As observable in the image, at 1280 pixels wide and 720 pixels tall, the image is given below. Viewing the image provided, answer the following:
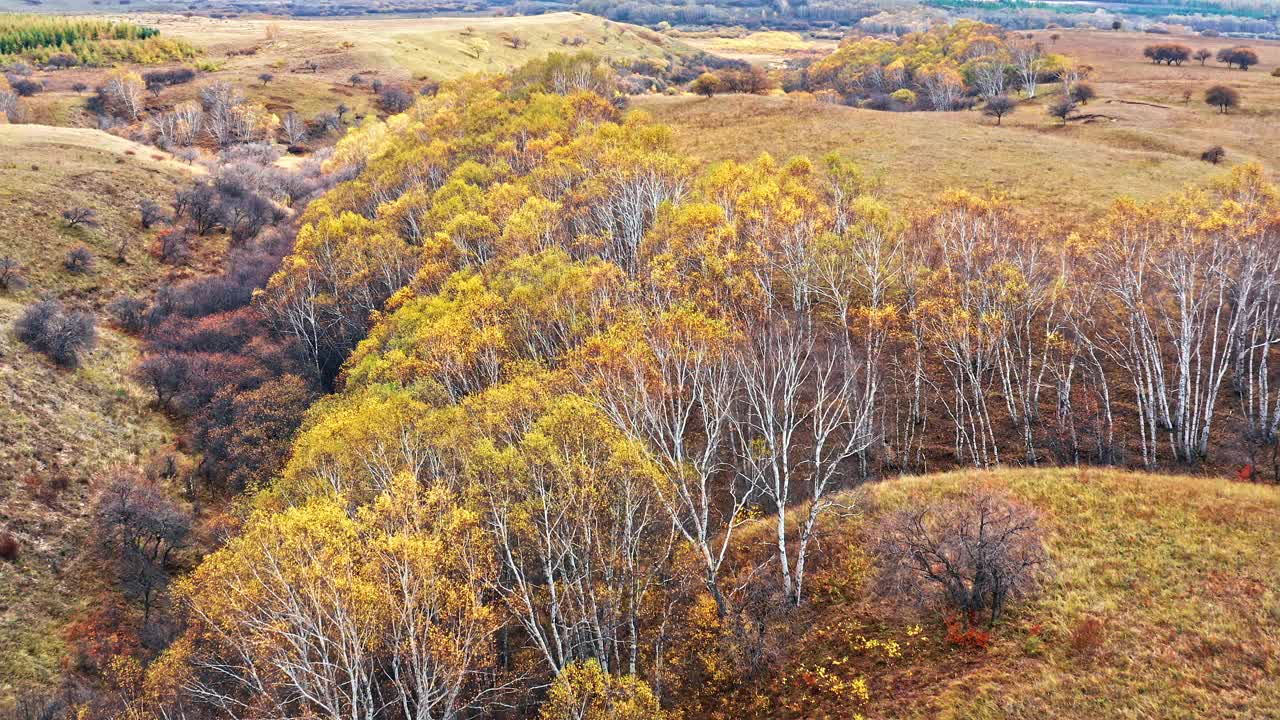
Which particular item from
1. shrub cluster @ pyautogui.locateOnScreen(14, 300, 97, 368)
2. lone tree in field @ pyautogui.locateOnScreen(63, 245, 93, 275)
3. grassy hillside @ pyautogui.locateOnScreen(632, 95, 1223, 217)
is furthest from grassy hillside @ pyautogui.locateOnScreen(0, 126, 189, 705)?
grassy hillside @ pyautogui.locateOnScreen(632, 95, 1223, 217)

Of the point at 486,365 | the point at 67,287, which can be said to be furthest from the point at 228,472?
the point at 67,287

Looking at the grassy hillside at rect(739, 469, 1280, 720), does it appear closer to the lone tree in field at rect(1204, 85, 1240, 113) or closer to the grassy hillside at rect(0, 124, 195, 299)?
the grassy hillside at rect(0, 124, 195, 299)

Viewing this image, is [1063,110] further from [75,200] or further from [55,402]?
[75,200]

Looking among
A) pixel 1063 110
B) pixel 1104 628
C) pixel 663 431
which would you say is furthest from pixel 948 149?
pixel 1104 628

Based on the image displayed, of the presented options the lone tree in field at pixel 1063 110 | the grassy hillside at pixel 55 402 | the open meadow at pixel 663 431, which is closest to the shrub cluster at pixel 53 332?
the open meadow at pixel 663 431

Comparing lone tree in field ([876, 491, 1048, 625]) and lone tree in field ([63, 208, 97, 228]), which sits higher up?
lone tree in field ([63, 208, 97, 228])

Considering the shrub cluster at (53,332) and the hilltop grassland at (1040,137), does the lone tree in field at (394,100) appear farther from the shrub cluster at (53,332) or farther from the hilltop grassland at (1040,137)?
the shrub cluster at (53,332)

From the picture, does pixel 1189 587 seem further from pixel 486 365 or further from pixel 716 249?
pixel 486 365
